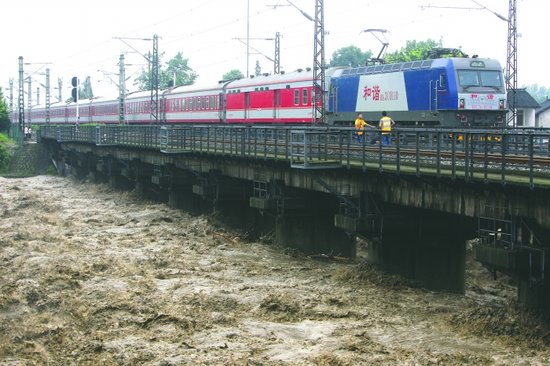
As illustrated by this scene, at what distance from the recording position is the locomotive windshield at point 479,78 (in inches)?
1227

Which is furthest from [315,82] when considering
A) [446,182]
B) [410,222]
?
[446,182]

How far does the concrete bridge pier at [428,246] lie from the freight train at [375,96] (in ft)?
33.8

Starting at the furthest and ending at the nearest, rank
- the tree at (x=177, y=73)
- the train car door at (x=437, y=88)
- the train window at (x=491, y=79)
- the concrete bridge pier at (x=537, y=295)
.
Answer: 1. the tree at (x=177, y=73)
2. the train window at (x=491, y=79)
3. the train car door at (x=437, y=88)
4. the concrete bridge pier at (x=537, y=295)

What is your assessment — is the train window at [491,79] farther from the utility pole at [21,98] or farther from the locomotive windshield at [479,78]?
the utility pole at [21,98]

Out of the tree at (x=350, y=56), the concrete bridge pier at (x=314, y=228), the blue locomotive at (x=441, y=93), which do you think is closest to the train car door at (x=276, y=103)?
the blue locomotive at (x=441, y=93)

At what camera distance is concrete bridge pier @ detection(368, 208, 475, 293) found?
21047mm

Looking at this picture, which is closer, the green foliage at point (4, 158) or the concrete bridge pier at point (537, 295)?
the concrete bridge pier at point (537, 295)

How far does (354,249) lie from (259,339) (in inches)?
→ 425

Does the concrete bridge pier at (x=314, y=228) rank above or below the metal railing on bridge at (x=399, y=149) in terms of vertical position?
below

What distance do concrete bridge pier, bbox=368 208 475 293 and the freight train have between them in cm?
1031

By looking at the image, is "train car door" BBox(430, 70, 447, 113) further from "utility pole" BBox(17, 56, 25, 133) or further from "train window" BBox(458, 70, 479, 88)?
"utility pole" BBox(17, 56, 25, 133)

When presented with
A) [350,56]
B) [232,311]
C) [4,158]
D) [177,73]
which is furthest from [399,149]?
[177,73]

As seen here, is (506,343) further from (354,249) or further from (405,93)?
(405,93)

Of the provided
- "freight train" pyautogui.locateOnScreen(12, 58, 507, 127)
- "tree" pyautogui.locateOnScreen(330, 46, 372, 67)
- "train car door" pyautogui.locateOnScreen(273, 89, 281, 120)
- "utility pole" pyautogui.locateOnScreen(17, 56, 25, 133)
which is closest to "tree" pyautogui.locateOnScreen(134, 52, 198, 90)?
"tree" pyautogui.locateOnScreen(330, 46, 372, 67)
